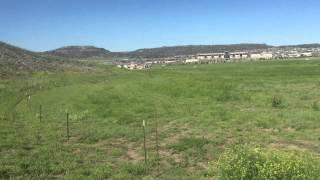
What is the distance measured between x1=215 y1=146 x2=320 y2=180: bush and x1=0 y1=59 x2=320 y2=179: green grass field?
499 centimetres

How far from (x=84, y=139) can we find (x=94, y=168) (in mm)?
6784

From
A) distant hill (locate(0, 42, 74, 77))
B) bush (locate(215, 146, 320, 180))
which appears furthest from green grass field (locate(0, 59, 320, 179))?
distant hill (locate(0, 42, 74, 77))

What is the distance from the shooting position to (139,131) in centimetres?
2858

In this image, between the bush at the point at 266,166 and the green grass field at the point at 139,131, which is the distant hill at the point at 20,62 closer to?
the green grass field at the point at 139,131

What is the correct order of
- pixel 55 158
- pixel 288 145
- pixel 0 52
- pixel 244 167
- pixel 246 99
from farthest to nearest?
pixel 0 52 < pixel 246 99 < pixel 288 145 < pixel 55 158 < pixel 244 167

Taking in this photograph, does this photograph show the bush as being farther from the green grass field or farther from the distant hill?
the distant hill

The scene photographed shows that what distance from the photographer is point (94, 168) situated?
1984 centimetres

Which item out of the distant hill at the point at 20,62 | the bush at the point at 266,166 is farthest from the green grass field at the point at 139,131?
the distant hill at the point at 20,62

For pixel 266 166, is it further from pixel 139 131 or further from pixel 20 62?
pixel 20 62

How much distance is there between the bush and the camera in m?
12.8

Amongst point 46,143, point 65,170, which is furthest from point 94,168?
point 46,143

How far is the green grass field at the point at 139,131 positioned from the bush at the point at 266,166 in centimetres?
499

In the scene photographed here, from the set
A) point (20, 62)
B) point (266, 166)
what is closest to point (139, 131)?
point (266, 166)

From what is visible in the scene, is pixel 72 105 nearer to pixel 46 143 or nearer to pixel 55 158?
pixel 46 143
